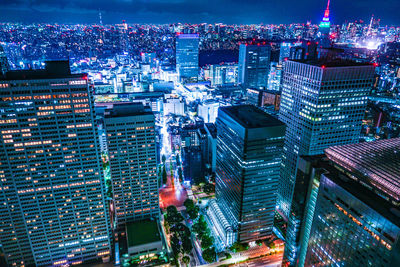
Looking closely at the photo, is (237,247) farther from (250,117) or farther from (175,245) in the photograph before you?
(250,117)

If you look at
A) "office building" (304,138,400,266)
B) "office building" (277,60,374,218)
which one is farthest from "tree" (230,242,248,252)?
"office building" (277,60,374,218)

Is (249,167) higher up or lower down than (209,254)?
Result: higher up

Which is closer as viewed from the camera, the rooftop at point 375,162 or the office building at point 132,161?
the rooftop at point 375,162

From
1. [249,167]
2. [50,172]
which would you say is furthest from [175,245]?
[50,172]

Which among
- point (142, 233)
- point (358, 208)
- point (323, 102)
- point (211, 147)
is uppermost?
point (323, 102)

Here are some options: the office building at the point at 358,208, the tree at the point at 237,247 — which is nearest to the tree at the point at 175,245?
the tree at the point at 237,247

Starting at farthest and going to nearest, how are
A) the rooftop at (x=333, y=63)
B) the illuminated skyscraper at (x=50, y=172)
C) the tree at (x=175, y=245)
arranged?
the tree at (x=175, y=245) → the rooftop at (x=333, y=63) → the illuminated skyscraper at (x=50, y=172)

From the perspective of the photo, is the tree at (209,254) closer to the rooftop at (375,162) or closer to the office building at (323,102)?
the office building at (323,102)
